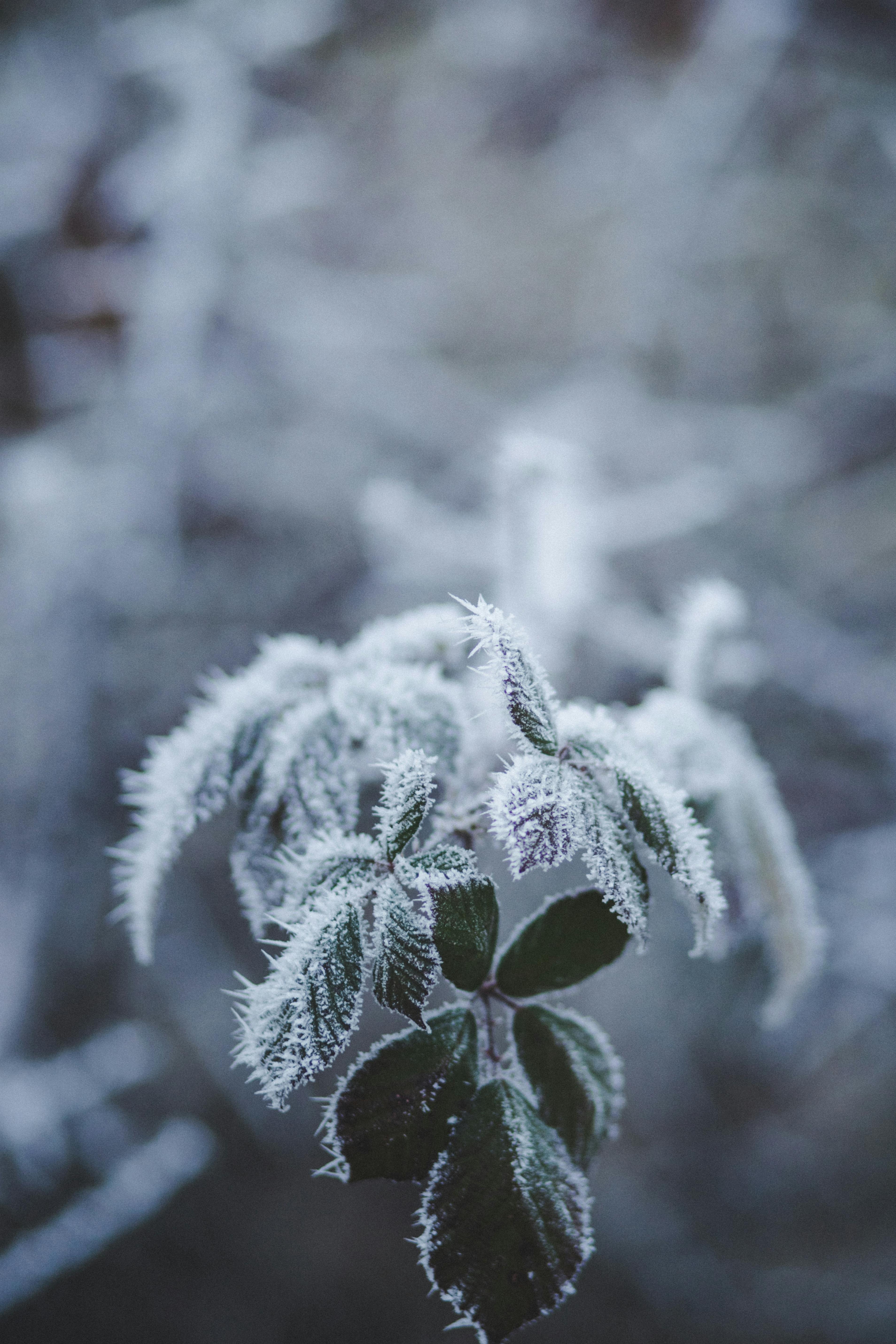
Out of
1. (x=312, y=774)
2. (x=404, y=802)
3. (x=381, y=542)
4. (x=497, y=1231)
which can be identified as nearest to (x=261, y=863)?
(x=312, y=774)

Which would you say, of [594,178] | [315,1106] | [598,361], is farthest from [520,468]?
[594,178]

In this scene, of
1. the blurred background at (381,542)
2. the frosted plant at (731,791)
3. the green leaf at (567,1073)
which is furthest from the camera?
the blurred background at (381,542)

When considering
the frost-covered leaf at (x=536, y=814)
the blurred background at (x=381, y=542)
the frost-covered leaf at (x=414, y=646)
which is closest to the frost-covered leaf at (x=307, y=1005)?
the frost-covered leaf at (x=536, y=814)

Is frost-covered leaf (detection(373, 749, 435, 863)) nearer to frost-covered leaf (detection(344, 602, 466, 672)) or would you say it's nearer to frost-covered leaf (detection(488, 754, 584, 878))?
frost-covered leaf (detection(488, 754, 584, 878))

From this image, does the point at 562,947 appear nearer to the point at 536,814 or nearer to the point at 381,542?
the point at 536,814

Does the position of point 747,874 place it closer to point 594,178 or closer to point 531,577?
point 531,577

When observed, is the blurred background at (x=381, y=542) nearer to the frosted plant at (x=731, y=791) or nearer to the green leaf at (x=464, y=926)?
the frosted plant at (x=731, y=791)
